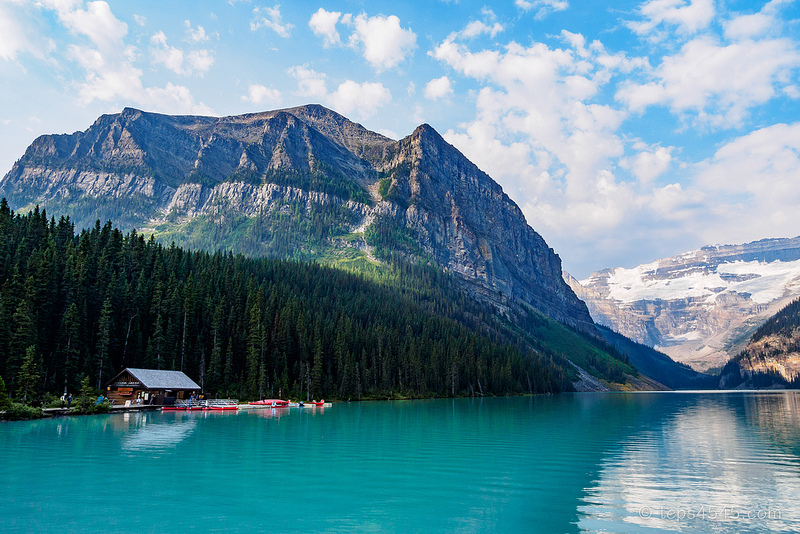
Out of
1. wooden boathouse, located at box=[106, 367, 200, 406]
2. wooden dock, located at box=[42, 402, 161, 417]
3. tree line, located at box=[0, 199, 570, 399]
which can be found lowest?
wooden dock, located at box=[42, 402, 161, 417]

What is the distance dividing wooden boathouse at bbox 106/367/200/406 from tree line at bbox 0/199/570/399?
4.81 meters

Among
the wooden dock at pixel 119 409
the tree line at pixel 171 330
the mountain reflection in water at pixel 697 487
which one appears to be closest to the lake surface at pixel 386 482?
the mountain reflection in water at pixel 697 487

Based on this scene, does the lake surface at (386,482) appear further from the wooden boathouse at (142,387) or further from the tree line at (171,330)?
the tree line at (171,330)

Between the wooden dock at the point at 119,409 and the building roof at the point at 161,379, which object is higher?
the building roof at the point at 161,379

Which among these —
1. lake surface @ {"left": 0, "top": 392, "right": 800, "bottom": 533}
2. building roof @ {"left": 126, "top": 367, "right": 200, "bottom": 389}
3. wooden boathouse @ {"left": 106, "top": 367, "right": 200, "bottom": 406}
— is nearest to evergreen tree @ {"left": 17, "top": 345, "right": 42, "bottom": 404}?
wooden boathouse @ {"left": 106, "top": 367, "right": 200, "bottom": 406}

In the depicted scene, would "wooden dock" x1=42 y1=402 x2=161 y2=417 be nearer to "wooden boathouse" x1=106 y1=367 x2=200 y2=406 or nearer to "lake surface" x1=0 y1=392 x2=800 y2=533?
"wooden boathouse" x1=106 y1=367 x2=200 y2=406

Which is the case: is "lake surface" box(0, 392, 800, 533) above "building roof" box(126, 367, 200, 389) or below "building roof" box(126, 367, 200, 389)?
below

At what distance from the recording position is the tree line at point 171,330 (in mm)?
87438

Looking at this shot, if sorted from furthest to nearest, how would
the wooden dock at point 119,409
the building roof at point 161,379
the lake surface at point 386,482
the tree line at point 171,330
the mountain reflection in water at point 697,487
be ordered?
the building roof at point 161,379 < the tree line at point 171,330 < the wooden dock at point 119,409 < the mountain reflection in water at point 697,487 < the lake surface at point 386,482

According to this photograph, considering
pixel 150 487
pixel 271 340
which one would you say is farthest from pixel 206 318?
pixel 150 487

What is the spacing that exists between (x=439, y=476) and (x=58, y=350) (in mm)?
83262

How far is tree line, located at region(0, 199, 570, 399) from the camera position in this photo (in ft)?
287

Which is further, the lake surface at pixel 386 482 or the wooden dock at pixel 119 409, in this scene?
the wooden dock at pixel 119 409

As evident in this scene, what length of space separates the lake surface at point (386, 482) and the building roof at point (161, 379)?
115ft
